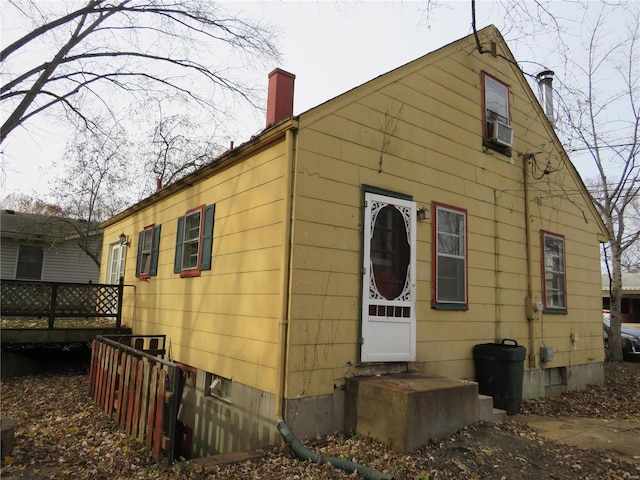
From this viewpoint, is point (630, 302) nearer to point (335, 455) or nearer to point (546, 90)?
point (546, 90)

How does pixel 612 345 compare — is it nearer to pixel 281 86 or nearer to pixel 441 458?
pixel 441 458

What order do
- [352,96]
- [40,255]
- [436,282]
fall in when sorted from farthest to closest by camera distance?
[40,255], [436,282], [352,96]

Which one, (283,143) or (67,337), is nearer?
(283,143)

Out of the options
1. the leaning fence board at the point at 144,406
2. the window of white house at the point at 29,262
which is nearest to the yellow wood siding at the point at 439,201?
the leaning fence board at the point at 144,406

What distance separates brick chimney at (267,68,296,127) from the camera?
6586 mm

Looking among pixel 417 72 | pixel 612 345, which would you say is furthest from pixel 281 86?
pixel 612 345

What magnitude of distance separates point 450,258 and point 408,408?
291 centimetres

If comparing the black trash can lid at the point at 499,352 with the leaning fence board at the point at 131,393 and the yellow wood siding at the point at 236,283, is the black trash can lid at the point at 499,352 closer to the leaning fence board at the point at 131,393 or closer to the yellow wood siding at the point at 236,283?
the yellow wood siding at the point at 236,283

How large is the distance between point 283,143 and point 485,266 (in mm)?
4009

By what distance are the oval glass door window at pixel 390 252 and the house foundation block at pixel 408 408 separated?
1.22 m

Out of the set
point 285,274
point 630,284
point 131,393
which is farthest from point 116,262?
point 630,284

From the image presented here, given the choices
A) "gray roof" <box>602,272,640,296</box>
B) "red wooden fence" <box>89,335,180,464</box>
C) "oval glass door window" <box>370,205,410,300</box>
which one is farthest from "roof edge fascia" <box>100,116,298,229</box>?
"gray roof" <box>602,272,640,296</box>

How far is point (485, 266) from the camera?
7340 mm

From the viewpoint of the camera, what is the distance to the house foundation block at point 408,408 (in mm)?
4535
